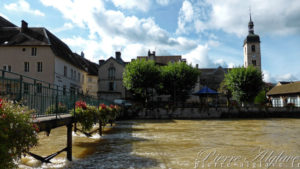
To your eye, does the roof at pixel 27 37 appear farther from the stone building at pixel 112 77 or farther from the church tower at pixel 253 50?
the church tower at pixel 253 50

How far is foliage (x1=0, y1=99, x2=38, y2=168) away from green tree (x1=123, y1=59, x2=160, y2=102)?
28547 millimetres

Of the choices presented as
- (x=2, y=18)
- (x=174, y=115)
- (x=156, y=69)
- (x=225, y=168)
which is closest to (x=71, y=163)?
(x=225, y=168)

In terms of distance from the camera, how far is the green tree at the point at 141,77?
32.5 m

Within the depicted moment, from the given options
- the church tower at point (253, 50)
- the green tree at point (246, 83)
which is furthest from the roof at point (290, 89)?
the church tower at point (253, 50)

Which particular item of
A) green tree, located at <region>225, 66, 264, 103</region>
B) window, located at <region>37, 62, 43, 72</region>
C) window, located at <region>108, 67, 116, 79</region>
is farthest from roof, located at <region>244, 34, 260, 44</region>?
window, located at <region>37, 62, 43, 72</region>

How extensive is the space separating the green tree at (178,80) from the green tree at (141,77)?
7.36 feet

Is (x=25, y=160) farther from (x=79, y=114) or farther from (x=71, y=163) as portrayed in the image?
(x=79, y=114)

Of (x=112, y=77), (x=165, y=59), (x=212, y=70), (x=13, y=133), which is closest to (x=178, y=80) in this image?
(x=112, y=77)

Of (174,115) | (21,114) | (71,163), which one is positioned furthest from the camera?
(174,115)

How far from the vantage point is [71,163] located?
7113 mm

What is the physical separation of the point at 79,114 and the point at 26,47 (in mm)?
19269

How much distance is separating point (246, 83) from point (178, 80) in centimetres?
965

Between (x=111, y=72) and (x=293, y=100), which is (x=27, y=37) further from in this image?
(x=293, y=100)

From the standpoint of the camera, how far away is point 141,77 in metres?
32.5
